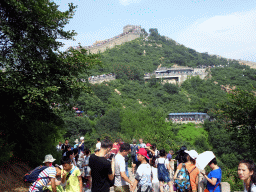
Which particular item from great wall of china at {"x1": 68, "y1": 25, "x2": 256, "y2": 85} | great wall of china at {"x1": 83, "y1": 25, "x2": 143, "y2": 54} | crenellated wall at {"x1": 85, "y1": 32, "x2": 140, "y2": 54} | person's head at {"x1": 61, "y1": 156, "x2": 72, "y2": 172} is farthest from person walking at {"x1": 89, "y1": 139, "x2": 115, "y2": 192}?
crenellated wall at {"x1": 85, "y1": 32, "x2": 140, "y2": 54}

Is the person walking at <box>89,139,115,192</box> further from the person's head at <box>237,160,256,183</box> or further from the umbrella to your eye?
the person's head at <box>237,160,256,183</box>

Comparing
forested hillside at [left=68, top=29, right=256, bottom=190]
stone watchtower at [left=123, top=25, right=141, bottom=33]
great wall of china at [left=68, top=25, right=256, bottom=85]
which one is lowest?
forested hillside at [left=68, top=29, right=256, bottom=190]

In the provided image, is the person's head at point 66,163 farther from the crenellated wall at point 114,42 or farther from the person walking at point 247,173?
the crenellated wall at point 114,42

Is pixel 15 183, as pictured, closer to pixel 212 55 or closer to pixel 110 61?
pixel 110 61

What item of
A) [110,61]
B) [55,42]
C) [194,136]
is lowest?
[194,136]

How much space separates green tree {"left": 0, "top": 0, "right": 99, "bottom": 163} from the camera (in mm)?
7594

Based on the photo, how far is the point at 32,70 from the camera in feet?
27.2

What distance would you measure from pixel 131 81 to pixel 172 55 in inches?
1286

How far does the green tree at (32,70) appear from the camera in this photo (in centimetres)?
759

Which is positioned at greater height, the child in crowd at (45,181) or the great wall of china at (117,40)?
the great wall of china at (117,40)

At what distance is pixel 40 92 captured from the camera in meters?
7.62

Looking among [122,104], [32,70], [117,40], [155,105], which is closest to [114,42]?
[117,40]

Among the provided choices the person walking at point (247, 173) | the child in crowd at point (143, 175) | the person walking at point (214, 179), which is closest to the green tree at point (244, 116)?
the person walking at point (214, 179)

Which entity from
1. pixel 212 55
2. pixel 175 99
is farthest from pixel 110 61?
pixel 212 55
